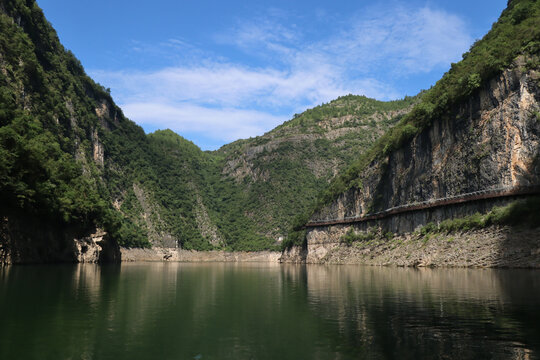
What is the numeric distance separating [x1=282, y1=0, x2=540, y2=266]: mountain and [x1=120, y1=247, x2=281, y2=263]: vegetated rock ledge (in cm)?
8192

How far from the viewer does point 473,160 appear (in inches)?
2445

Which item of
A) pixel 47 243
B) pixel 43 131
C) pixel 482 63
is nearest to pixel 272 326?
pixel 47 243

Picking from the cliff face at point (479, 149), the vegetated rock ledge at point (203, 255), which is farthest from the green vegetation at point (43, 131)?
the cliff face at point (479, 149)

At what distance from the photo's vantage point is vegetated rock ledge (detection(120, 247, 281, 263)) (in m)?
152

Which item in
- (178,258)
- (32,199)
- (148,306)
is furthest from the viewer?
(178,258)

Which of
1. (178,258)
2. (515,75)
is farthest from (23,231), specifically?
(178,258)

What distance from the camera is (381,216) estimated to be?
90.9 meters

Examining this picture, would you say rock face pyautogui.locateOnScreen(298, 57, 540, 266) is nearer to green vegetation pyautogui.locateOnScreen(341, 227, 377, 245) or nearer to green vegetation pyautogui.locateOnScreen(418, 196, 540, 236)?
green vegetation pyautogui.locateOnScreen(418, 196, 540, 236)

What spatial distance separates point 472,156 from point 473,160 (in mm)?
728

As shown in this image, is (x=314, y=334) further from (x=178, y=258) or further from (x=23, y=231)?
(x=178, y=258)

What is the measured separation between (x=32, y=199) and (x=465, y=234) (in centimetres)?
5564

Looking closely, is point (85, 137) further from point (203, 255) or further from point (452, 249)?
point (452, 249)

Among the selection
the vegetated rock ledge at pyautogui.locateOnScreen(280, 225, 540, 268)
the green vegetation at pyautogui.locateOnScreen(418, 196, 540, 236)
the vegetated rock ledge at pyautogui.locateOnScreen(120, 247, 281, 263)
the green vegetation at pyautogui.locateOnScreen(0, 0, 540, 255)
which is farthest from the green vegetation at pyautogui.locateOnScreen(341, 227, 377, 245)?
the vegetated rock ledge at pyautogui.locateOnScreen(120, 247, 281, 263)

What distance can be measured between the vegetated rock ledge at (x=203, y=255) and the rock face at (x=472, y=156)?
276 ft
